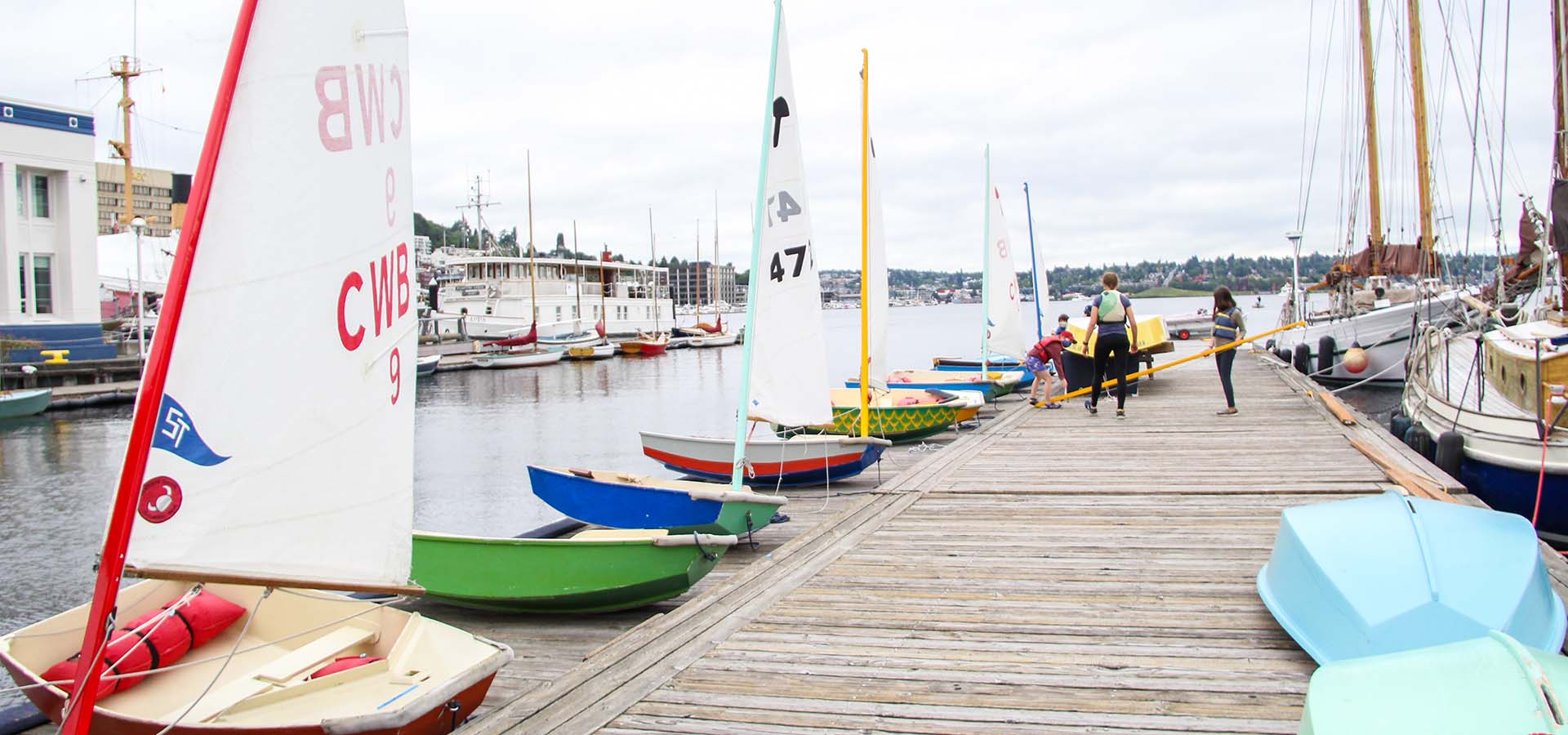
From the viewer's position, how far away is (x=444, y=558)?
738 cm

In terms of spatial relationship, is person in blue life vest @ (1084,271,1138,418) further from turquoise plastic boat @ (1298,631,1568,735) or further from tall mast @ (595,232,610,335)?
tall mast @ (595,232,610,335)

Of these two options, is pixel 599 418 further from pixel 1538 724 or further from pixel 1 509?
pixel 1538 724

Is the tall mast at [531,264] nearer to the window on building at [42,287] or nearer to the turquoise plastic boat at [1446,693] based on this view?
the window on building at [42,287]

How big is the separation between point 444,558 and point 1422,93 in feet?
74.9

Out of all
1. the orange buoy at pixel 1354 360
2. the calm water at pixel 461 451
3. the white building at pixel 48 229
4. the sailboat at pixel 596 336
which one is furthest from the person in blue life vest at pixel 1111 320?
the sailboat at pixel 596 336

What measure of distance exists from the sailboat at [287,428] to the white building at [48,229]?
36.4 metres

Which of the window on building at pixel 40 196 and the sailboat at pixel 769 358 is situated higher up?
the window on building at pixel 40 196

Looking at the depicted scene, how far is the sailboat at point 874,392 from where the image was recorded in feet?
38.1

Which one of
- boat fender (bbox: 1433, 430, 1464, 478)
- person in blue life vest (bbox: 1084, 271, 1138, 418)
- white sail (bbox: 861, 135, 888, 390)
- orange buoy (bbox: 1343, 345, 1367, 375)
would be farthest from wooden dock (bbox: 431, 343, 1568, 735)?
orange buoy (bbox: 1343, 345, 1367, 375)

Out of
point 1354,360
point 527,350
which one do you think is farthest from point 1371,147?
point 527,350

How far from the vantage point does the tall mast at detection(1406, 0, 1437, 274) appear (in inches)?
820

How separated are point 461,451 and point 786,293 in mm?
15989

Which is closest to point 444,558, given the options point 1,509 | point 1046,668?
point 1046,668

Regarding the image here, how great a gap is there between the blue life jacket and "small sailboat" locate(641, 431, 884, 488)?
4792 millimetres
